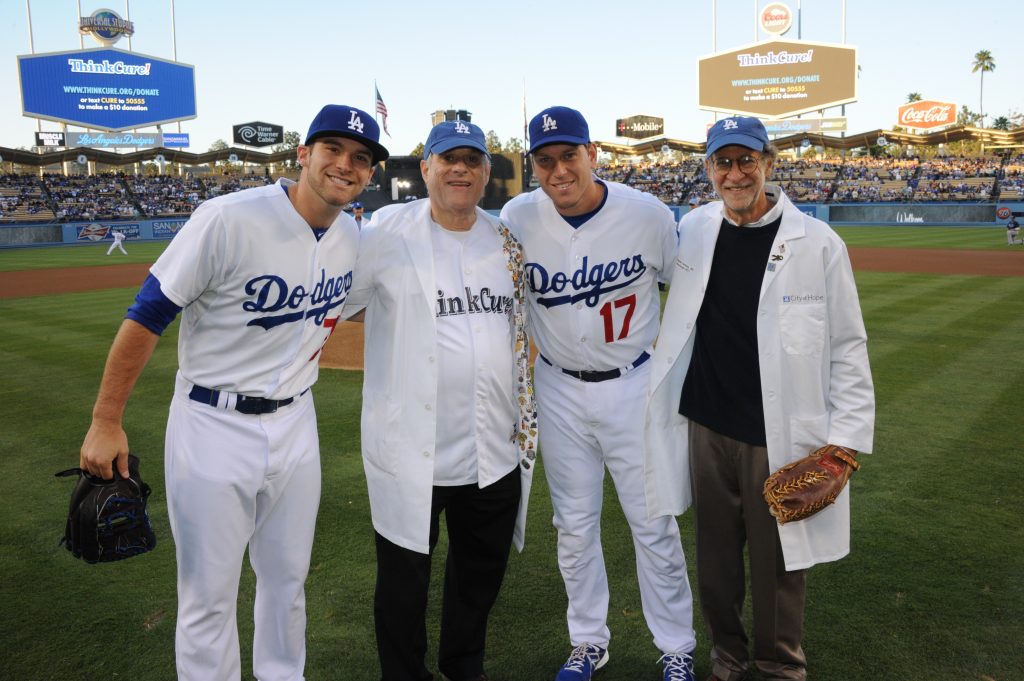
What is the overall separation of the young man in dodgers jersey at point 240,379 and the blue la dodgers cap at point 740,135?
1.38 meters

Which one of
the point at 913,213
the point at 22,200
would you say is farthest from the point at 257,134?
the point at 913,213

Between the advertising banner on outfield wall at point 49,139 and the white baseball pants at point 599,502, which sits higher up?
the advertising banner on outfield wall at point 49,139

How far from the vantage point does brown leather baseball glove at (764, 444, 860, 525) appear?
2898 mm

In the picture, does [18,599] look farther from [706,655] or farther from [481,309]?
[706,655]

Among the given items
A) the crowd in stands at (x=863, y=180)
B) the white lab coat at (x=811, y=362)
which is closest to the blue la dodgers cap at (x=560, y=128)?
the white lab coat at (x=811, y=362)

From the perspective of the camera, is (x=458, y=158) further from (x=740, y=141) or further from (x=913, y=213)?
(x=913, y=213)

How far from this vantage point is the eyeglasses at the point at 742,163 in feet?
9.91

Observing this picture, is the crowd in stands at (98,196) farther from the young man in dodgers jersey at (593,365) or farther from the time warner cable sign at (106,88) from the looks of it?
the young man in dodgers jersey at (593,365)

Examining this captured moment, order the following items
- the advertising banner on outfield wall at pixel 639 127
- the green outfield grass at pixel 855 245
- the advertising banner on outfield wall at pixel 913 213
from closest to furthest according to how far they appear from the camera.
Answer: the green outfield grass at pixel 855 245, the advertising banner on outfield wall at pixel 913 213, the advertising banner on outfield wall at pixel 639 127

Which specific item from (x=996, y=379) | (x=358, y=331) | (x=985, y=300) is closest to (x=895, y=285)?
(x=985, y=300)

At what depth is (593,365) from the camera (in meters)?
3.44

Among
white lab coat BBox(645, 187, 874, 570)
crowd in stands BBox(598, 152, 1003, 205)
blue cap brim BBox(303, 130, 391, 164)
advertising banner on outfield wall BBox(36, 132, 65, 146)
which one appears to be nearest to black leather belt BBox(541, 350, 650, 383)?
white lab coat BBox(645, 187, 874, 570)

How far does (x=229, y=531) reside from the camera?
9.21 feet

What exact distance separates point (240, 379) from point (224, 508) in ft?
1.57
